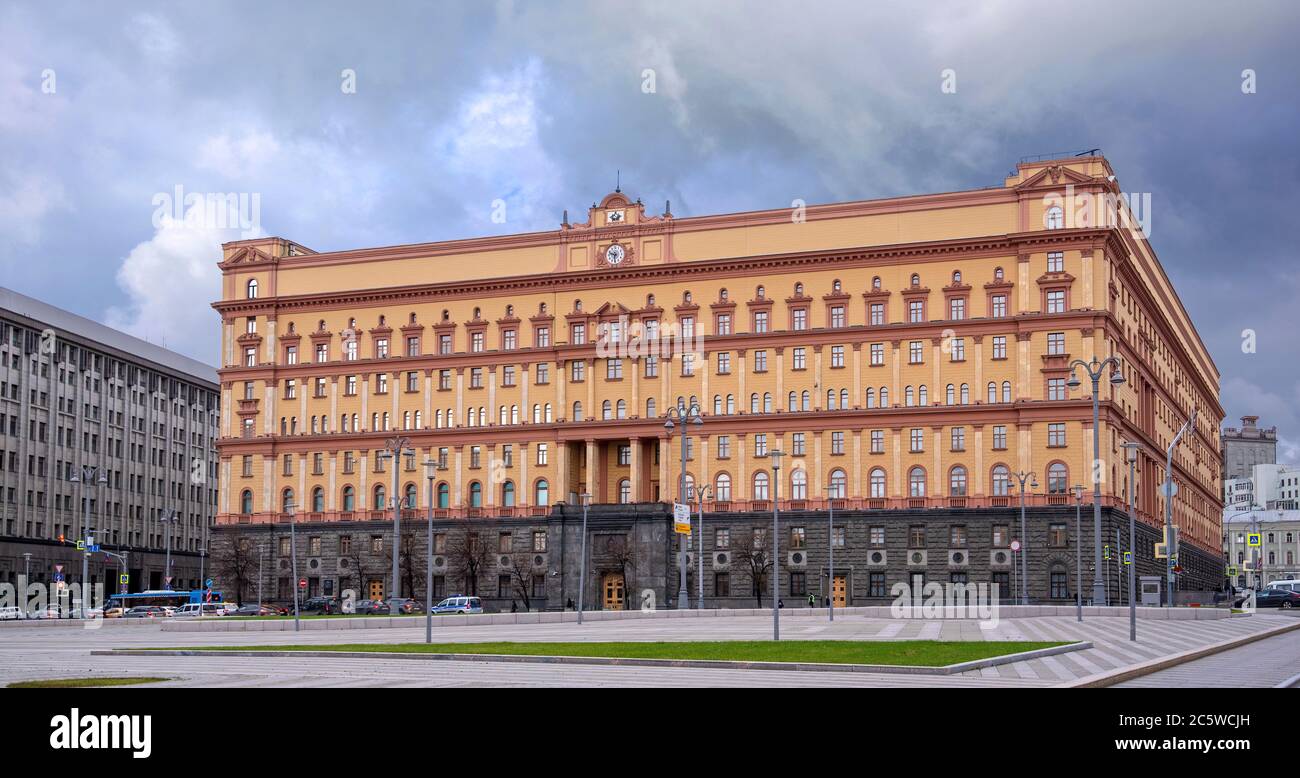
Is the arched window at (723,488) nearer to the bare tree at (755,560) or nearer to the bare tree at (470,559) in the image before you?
the bare tree at (755,560)

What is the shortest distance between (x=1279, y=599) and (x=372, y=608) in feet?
214

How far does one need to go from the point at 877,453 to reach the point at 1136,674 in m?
70.0

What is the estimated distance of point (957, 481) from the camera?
3851 inches

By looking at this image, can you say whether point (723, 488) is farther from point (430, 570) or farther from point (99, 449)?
point (99, 449)

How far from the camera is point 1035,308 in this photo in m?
96.3

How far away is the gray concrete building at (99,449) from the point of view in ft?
406

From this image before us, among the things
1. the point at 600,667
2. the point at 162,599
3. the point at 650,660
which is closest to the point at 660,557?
the point at 162,599

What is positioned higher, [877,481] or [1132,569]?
[877,481]

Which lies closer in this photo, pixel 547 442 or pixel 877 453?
pixel 877 453

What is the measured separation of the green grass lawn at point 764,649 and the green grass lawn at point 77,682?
10646 mm
